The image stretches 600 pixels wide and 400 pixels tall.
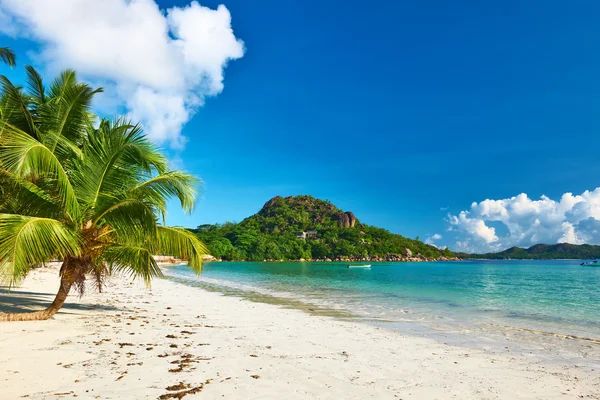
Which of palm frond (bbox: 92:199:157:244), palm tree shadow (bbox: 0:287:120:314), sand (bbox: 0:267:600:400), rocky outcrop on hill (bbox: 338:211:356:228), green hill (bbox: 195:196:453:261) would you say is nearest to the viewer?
sand (bbox: 0:267:600:400)

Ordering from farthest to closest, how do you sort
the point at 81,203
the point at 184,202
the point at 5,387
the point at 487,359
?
the point at 184,202, the point at 81,203, the point at 487,359, the point at 5,387

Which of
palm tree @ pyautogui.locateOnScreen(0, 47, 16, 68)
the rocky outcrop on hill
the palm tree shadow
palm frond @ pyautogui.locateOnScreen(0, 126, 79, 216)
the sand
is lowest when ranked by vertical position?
the sand

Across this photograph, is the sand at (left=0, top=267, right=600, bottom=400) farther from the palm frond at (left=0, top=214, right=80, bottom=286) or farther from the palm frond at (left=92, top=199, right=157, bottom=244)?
the palm frond at (left=92, top=199, right=157, bottom=244)

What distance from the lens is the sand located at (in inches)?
197

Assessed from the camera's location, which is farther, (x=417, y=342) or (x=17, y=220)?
(x=417, y=342)

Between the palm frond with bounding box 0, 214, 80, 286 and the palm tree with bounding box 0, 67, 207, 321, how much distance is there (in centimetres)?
2

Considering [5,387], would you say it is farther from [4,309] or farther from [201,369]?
[4,309]

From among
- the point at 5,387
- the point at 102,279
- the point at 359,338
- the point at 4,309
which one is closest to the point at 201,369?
the point at 5,387

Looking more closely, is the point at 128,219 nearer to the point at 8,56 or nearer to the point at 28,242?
the point at 28,242

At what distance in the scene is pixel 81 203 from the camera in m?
8.87

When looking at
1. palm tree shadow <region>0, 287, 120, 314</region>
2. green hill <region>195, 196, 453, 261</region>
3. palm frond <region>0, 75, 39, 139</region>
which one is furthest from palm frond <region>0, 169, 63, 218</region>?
green hill <region>195, 196, 453, 261</region>

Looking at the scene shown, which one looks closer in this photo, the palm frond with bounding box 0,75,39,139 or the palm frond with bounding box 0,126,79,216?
the palm frond with bounding box 0,126,79,216

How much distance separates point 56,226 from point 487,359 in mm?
9252

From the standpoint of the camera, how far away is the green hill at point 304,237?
430 ft
